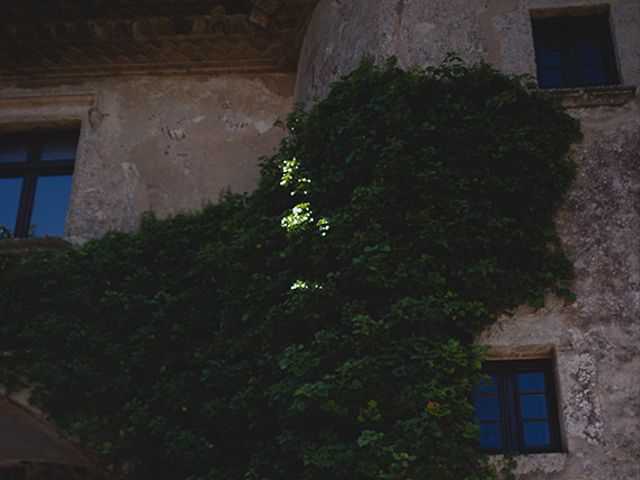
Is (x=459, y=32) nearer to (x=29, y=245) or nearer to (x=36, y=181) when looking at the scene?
(x=29, y=245)

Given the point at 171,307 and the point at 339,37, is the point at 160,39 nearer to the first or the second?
the point at 339,37

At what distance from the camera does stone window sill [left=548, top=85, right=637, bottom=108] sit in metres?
7.44

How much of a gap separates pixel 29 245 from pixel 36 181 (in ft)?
4.16

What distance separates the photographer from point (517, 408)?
6.42 metres

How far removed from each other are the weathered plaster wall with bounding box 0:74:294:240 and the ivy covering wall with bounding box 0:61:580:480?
615mm

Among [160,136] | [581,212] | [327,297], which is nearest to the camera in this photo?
[327,297]

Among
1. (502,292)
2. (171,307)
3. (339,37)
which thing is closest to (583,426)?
(502,292)

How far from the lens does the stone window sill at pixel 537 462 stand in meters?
5.97

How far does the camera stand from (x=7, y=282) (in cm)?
811

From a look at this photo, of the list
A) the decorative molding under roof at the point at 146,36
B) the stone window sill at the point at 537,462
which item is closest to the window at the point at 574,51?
the decorative molding under roof at the point at 146,36

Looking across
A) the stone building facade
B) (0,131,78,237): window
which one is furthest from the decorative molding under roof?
(0,131,78,237): window

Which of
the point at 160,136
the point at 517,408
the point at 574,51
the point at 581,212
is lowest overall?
the point at 517,408

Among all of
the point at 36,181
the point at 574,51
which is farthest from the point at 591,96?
the point at 36,181

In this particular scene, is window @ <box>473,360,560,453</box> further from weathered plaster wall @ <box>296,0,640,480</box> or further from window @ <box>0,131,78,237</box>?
window @ <box>0,131,78,237</box>
